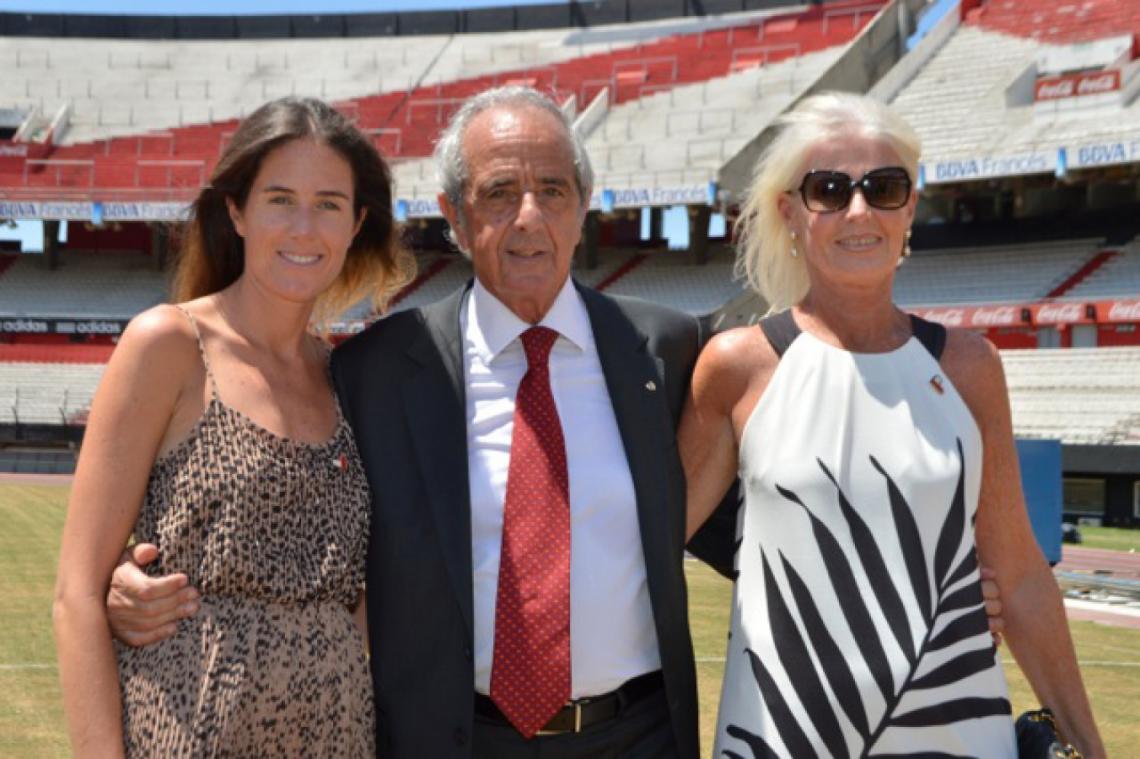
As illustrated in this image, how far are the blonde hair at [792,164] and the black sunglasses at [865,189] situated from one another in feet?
0.21

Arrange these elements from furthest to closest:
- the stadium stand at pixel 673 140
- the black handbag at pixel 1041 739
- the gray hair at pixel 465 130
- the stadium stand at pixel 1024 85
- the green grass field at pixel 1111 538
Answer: the stadium stand at pixel 1024 85
the stadium stand at pixel 673 140
the green grass field at pixel 1111 538
the gray hair at pixel 465 130
the black handbag at pixel 1041 739

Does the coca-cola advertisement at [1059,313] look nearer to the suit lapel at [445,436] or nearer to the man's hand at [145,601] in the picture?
the suit lapel at [445,436]

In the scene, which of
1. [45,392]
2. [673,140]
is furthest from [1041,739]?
[45,392]

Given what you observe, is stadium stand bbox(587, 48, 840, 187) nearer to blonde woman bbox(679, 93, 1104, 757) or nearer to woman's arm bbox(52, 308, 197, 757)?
blonde woman bbox(679, 93, 1104, 757)

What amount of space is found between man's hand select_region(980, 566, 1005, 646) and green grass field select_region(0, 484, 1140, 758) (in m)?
3.63

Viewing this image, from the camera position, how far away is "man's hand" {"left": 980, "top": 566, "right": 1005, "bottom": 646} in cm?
270

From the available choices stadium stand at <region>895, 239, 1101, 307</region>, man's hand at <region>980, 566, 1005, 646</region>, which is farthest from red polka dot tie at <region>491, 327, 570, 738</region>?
stadium stand at <region>895, 239, 1101, 307</region>

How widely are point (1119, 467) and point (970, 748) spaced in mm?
18582

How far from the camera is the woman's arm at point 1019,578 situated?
2.77 m

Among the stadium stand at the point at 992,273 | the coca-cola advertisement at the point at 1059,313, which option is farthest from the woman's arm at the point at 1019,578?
the stadium stand at the point at 992,273

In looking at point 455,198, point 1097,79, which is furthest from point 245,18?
point 455,198

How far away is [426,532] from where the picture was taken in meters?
2.74

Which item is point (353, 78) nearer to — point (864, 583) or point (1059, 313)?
point (1059, 313)

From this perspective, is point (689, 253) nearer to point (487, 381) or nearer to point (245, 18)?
point (245, 18)
